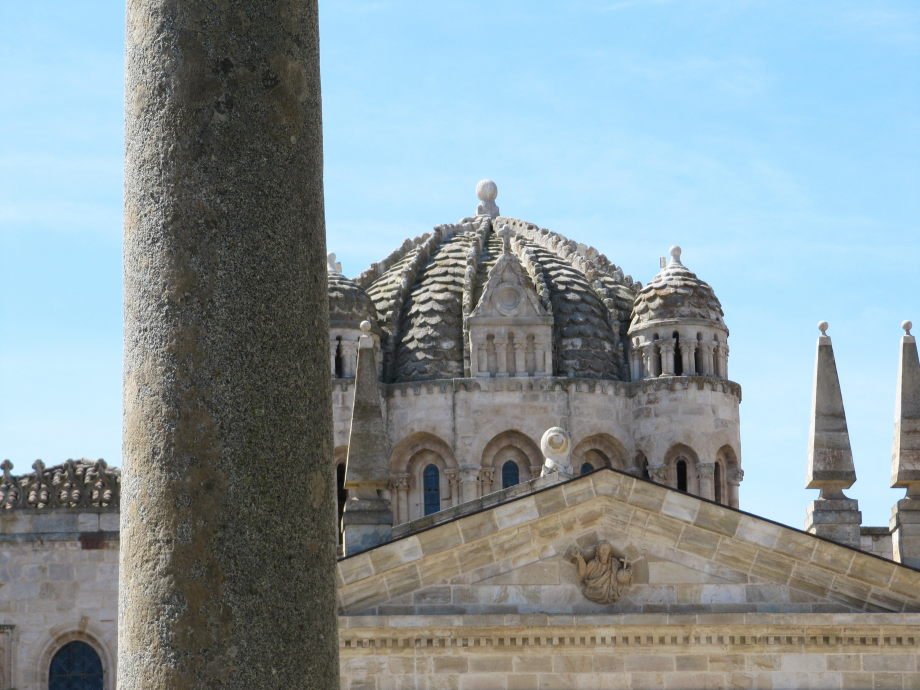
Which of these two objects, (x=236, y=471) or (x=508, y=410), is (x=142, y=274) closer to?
(x=236, y=471)

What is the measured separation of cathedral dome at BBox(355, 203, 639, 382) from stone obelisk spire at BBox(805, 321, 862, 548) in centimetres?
1526

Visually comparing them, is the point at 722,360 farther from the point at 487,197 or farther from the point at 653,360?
the point at 487,197

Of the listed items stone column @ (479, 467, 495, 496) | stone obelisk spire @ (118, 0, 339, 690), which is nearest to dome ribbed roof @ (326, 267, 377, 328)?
stone column @ (479, 467, 495, 496)

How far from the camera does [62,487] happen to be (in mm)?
42625

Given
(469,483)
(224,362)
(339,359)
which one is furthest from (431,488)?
(224,362)

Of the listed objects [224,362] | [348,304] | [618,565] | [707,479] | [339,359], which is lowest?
[224,362]

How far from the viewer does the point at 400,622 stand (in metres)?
29.5

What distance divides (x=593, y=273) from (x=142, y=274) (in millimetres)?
42370

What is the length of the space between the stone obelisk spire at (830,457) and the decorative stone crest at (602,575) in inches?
144

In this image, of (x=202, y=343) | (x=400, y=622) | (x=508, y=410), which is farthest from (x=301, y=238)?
(x=508, y=410)

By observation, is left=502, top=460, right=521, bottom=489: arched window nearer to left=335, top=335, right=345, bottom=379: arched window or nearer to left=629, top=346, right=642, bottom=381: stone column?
left=629, top=346, right=642, bottom=381: stone column

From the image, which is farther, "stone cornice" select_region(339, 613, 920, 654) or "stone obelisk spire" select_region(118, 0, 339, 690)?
"stone cornice" select_region(339, 613, 920, 654)

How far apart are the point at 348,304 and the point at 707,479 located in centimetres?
891

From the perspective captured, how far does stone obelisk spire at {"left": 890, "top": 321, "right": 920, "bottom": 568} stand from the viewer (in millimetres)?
30703
